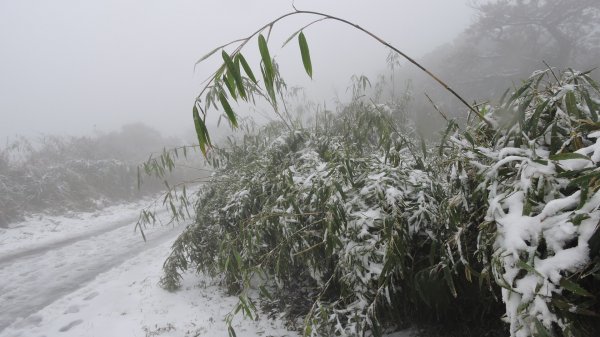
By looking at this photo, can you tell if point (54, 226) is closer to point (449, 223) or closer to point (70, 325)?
point (70, 325)

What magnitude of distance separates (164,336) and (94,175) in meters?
13.0

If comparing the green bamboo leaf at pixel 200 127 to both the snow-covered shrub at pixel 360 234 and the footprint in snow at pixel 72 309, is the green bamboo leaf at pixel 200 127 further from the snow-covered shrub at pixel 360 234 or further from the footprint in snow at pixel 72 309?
the footprint in snow at pixel 72 309

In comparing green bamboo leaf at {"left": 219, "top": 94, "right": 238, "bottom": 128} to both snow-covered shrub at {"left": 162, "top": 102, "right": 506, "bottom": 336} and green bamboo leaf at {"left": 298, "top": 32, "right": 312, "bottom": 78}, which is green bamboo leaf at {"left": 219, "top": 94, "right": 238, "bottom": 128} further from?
snow-covered shrub at {"left": 162, "top": 102, "right": 506, "bottom": 336}

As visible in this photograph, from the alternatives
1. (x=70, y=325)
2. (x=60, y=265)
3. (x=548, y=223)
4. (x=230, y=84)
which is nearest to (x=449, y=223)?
(x=548, y=223)

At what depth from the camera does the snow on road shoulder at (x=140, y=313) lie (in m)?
4.21

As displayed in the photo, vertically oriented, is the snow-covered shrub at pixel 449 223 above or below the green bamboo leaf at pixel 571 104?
below

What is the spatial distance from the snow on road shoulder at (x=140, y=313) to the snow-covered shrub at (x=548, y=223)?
2.81 metres

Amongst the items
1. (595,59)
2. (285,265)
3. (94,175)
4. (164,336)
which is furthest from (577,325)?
→ (595,59)

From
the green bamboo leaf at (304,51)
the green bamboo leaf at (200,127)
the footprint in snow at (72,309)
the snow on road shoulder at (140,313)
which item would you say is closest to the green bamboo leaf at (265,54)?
the green bamboo leaf at (304,51)

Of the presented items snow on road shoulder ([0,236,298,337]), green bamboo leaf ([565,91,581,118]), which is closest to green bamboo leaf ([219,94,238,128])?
green bamboo leaf ([565,91,581,118])

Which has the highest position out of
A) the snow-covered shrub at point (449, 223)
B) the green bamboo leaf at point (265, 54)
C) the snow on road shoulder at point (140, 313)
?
the green bamboo leaf at point (265, 54)

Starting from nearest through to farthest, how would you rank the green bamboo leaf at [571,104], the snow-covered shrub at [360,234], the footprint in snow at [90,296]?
the green bamboo leaf at [571,104] < the snow-covered shrub at [360,234] < the footprint in snow at [90,296]

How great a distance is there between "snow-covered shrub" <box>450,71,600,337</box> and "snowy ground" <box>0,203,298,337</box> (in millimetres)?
2913

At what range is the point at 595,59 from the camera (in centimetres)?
1587
